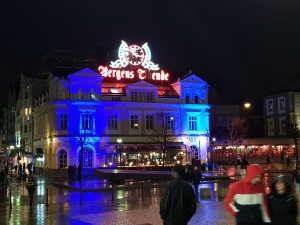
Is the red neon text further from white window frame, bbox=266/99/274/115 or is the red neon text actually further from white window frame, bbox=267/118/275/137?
white window frame, bbox=267/118/275/137

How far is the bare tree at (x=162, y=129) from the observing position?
198 feet

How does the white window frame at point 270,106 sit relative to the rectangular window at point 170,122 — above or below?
above

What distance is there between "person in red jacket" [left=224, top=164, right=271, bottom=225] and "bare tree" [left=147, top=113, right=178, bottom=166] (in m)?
52.5

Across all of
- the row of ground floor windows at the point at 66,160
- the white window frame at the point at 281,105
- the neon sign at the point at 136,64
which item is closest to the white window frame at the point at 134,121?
the neon sign at the point at 136,64

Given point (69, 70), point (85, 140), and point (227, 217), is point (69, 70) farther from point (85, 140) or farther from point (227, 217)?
point (227, 217)

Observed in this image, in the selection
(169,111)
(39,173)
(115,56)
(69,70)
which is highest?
(115,56)

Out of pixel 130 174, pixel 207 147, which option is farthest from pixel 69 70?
pixel 130 174

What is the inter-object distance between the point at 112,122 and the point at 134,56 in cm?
1007

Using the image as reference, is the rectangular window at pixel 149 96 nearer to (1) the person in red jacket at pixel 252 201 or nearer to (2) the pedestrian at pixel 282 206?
(2) the pedestrian at pixel 282 206

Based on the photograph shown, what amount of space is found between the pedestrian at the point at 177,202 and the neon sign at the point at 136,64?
176ft

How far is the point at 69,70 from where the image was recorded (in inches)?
2384

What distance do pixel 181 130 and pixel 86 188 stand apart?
31.6 metres

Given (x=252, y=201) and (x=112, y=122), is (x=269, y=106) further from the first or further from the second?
(x=252, y=201)

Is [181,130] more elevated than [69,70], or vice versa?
[69,70]
